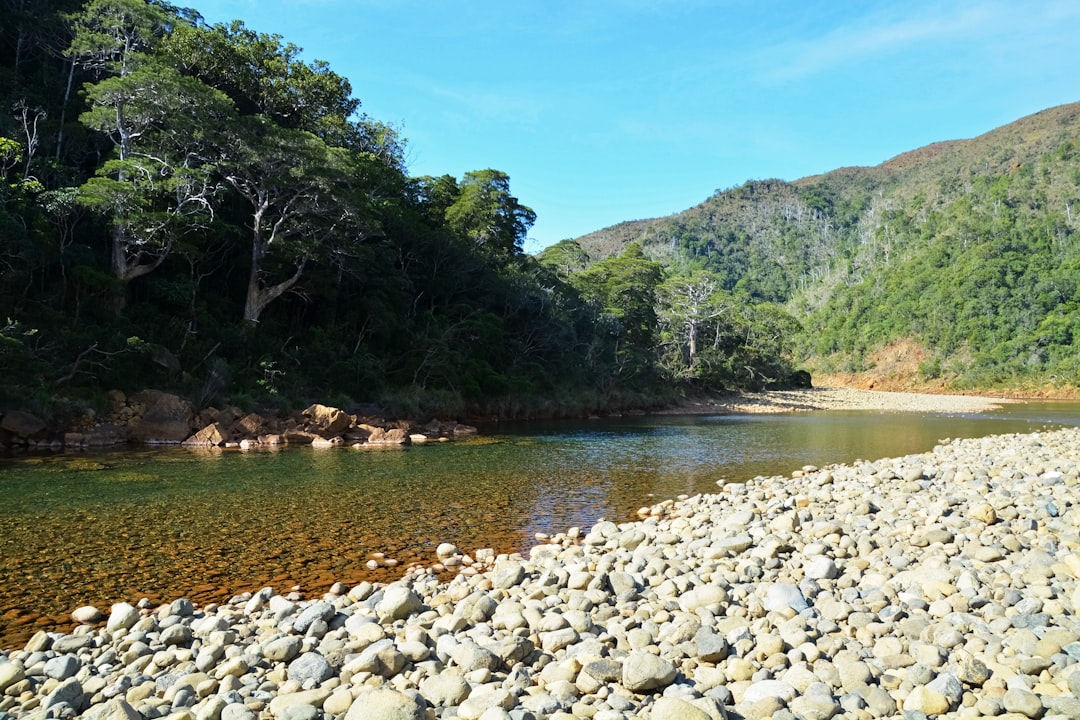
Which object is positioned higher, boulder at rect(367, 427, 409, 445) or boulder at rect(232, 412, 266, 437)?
boulder at rect(232, 412, 266, 437)

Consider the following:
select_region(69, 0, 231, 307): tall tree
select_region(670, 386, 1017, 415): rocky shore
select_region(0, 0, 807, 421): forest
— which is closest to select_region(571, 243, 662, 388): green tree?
select_region(0, 0, 807, 421): forest

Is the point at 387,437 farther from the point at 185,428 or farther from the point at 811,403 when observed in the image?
the point at 811,403

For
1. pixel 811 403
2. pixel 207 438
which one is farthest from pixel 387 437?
pixel 811 403

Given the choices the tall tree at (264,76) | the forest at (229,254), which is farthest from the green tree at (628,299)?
the tall tree at (264,76)

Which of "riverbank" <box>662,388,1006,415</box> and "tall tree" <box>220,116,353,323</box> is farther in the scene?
"riverbank" <box>662,388,1006,415</box>

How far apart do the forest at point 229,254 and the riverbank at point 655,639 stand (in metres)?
14.4

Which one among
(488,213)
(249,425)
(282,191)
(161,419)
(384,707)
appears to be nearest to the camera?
(384,707)

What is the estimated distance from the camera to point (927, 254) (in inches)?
3019

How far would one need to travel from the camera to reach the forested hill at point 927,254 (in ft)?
192

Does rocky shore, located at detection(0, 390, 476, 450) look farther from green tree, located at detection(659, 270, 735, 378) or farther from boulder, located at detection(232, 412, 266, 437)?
green tree, located at detection(659, 270, 735, 378)

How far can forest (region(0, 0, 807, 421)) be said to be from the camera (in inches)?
704

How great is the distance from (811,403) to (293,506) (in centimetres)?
4037

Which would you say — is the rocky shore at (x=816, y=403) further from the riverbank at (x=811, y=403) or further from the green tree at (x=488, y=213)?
the green tree at (x=488, y=213)

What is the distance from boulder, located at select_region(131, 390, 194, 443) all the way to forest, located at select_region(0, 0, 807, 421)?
0.66 m
